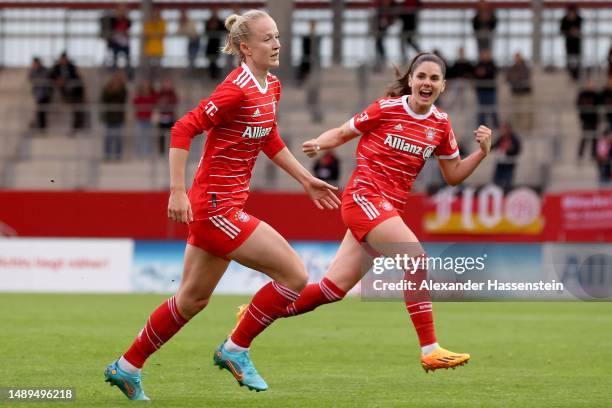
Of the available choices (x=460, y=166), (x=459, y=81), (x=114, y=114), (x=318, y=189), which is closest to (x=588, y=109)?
(x=459, y=81)

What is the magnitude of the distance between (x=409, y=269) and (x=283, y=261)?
3.98 ft

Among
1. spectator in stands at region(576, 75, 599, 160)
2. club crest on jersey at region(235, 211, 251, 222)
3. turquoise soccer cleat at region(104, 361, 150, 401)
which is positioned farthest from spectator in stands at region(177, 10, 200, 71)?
turquoise soccer cleat at region(104, 361, 150, 401)

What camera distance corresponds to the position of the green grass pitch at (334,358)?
28.5ft

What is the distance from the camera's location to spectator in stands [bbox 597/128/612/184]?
24125 millimetres

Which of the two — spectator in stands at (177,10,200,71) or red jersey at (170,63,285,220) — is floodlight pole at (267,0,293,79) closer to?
spectator in stands at (177,10,200,71)

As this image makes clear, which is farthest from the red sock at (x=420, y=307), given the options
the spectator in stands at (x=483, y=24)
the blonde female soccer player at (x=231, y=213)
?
the spectator in stands at (x=483, y=24)

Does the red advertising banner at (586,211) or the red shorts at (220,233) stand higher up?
the red shorts at (220,233)

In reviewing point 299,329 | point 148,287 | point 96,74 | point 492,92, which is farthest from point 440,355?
point 96,74

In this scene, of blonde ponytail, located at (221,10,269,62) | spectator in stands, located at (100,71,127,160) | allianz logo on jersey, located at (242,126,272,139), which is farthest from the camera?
spectator in stands, located at (100,71,127,160)

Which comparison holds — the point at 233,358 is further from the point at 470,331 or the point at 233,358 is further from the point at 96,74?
the point at 96,74

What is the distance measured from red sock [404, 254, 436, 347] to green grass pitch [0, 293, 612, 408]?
0.40 meters

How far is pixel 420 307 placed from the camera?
905cm

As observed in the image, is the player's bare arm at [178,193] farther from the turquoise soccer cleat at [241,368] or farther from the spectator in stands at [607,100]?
the spectator in stands at [607,100]

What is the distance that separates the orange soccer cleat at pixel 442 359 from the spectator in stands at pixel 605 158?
52.5 feet
